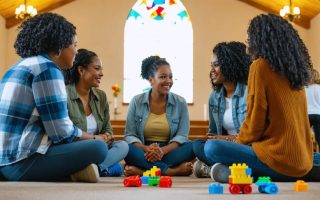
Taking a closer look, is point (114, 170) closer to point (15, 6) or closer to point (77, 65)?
point (77, 65)

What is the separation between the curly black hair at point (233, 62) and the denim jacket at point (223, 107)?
0.06m

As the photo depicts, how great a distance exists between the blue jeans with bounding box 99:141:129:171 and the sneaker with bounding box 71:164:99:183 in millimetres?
630

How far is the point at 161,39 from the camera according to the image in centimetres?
1123

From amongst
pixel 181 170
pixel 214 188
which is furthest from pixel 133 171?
pixel 214 188

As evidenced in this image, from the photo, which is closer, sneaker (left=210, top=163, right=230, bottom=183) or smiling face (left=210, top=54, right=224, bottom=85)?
sneaker (left=210, top=163, right=230, bottom=183)

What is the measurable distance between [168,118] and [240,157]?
4.15 ft

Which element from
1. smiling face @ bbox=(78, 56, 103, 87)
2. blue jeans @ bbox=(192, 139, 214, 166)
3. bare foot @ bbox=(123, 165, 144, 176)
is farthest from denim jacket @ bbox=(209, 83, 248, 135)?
smiling face @ bbox=(78, 56, 103, 87)

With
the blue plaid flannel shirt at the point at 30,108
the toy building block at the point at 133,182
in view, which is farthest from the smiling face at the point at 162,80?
the toy building block at the point at 133,182

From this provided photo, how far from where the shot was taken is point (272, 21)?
2.76 meters

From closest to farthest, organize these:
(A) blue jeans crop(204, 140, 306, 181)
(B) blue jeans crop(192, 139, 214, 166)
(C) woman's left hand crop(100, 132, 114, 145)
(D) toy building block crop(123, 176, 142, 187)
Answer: (D) toy building block crop(123, 176, 142, 187)
(A) blue jeans crop(204, 140, 306, 181)
(C) woman's left hand crop(100, 132, 114, 145)
(B) blue jeans crop(192, 139, 214, 166)

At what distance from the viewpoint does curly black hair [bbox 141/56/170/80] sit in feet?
13.9

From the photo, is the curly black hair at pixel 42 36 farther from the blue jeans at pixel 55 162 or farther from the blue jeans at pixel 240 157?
the blue jeans at pixel 240 157

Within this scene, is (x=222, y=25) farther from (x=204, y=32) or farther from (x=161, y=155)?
(x=161, y=155)

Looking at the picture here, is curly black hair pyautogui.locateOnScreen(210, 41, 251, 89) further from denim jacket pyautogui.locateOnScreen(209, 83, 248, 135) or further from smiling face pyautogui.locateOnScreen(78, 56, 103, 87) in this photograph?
smiling face pyautogui.locateOnScreen(78, 56, 103, 87)
